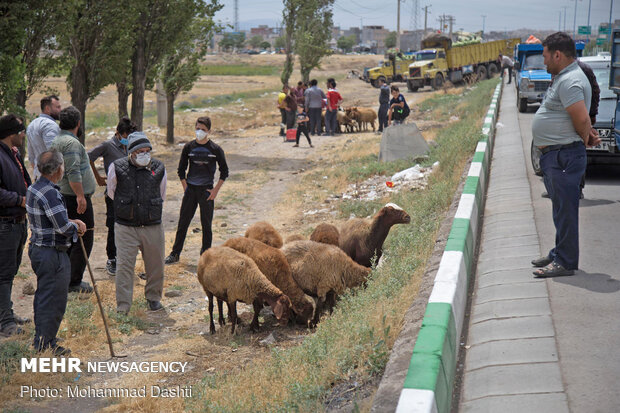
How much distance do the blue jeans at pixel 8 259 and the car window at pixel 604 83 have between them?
33.3 ft

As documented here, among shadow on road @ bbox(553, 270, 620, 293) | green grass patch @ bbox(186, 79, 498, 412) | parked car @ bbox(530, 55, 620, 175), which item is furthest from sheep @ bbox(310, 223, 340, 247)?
parked car @ bbox(530, 55, 620, 175)

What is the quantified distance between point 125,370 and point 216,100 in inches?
1630

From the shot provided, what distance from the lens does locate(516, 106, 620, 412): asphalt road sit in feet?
13.3

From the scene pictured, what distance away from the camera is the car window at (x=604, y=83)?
12.3m

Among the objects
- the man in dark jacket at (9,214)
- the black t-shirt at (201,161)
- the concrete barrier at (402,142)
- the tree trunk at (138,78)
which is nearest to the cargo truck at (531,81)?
the concrete barrier at (402,142)

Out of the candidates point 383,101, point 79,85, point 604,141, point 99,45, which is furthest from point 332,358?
point 383,101

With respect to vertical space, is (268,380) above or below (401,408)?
below

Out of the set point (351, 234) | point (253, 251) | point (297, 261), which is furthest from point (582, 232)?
point (253, 251)

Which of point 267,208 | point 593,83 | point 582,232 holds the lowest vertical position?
point 267,208

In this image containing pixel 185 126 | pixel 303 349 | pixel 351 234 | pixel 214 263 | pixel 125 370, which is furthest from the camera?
pixel 185 126

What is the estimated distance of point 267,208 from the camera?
14766mm

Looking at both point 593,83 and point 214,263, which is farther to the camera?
point 593,83

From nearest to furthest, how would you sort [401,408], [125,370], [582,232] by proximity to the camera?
[401,408] → [125,370] → [582,232]

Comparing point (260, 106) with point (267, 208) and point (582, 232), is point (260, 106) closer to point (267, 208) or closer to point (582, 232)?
point (267, 208)
